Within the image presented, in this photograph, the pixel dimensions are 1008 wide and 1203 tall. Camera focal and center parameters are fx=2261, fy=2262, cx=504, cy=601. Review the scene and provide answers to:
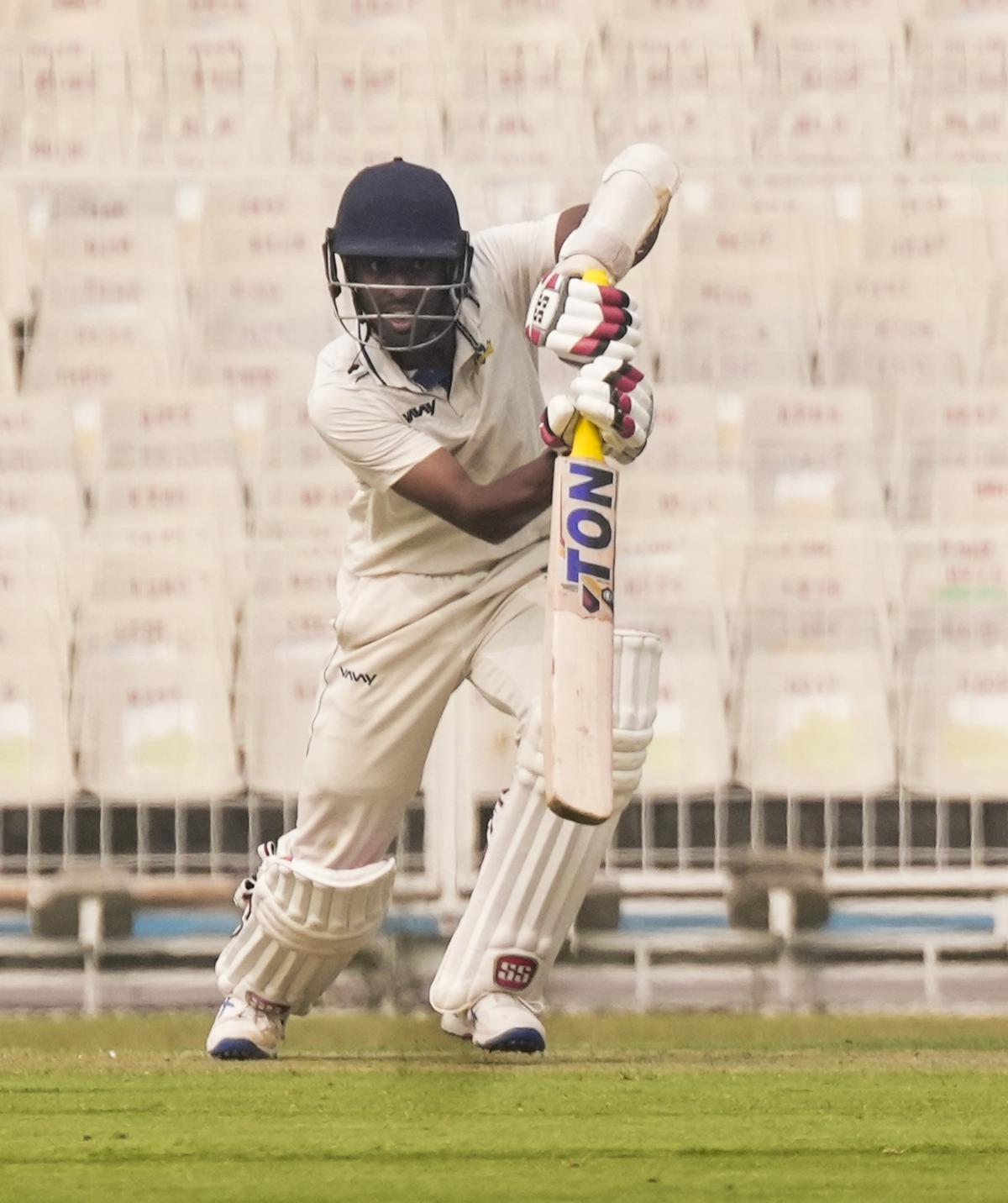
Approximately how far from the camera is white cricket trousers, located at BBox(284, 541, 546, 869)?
274 cm

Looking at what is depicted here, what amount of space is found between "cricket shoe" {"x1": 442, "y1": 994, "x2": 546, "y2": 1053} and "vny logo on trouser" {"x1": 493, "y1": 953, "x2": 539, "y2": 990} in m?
0.02

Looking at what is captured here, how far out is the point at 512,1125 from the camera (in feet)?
7.08

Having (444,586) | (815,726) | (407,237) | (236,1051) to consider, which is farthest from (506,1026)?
(815,726)

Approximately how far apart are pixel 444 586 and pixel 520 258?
1.39 ft

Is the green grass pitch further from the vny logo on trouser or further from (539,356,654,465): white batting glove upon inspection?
(539,356,654,465): white batting glove

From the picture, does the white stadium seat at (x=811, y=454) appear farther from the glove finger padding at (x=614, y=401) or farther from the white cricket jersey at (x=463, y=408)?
the glove finger padding at (x=614, y=401)

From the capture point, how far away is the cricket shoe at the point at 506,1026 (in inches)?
105

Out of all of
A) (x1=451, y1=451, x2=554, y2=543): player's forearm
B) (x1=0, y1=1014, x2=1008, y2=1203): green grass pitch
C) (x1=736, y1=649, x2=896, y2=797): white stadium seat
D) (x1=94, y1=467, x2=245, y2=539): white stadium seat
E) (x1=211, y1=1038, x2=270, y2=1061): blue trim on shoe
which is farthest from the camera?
(x1=94, y1=467, x2=245, y2=539): white stadium seat

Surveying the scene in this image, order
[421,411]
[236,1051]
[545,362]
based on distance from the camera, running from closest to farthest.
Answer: [421,411] → [236,1051] → [545,362]

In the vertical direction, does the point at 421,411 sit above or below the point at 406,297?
below

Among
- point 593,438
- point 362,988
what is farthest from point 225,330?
point 593,438

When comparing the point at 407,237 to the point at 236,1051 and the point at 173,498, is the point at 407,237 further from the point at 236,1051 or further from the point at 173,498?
the point at 173,498

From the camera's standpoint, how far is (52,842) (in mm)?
4258

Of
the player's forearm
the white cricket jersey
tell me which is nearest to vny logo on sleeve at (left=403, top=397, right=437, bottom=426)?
the white cricket jersey
